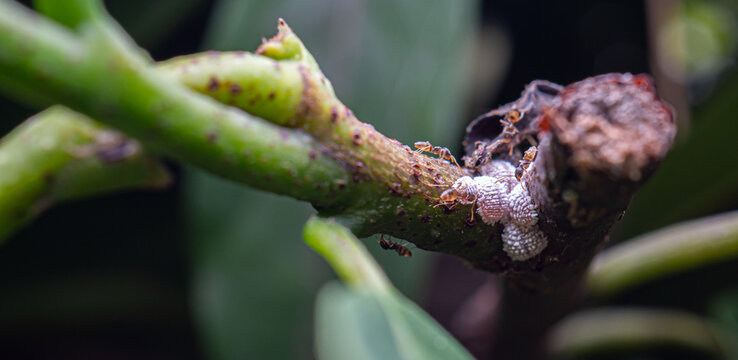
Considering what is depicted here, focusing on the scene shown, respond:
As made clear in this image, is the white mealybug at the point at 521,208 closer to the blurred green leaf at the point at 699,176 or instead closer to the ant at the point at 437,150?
the ant at the point at 437,150

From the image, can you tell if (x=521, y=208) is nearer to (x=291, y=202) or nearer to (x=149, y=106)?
(x=149, y=106)

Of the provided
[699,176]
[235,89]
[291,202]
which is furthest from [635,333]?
[235,89]

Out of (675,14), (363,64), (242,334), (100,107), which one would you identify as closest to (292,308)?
(242,334)

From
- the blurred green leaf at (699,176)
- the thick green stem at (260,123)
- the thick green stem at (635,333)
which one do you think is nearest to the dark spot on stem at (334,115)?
the thick green stem at (260,123)

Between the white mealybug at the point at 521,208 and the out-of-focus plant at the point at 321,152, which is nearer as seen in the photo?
the out-of-focus plant at the point at 321,152

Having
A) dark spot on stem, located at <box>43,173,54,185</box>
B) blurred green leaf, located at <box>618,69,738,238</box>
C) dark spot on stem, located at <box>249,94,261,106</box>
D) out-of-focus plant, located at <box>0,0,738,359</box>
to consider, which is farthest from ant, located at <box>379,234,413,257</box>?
blurred green leaf, located at <box>618,69,738,238</box>

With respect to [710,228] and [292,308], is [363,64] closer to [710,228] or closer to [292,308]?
[292,308]

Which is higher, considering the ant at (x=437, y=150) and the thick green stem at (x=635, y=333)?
the ant at (x=437, y=150)
